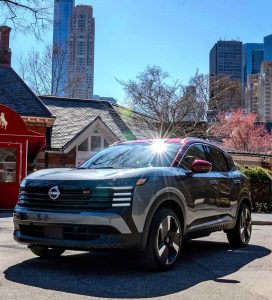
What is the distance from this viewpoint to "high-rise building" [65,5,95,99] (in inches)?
1943

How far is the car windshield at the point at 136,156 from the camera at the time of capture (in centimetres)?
685

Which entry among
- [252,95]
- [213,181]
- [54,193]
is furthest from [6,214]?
[252,95]

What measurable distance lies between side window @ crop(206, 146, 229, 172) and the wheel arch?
5.12 feet

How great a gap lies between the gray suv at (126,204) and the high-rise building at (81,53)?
4162 centimetres

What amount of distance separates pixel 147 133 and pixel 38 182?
84.8 ft

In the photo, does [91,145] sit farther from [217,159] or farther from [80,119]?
[217,159]

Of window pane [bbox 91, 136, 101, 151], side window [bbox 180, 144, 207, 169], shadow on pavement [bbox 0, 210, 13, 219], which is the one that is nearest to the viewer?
side window [bbox 180, 144, 207, 169]

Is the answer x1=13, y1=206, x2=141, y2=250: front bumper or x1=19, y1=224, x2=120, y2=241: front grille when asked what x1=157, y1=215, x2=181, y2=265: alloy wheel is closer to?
x1=13, y1=206, x2=141, y2=250: front bumper

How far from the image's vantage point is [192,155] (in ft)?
24.4

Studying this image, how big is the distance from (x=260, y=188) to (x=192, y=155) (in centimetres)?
1359

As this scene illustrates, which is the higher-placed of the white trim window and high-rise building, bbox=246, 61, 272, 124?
high-rise building, bbox=246, 61, 272, 124

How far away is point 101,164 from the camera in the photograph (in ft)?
23.5

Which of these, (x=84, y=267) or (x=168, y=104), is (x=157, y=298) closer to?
(x=84, y=267)

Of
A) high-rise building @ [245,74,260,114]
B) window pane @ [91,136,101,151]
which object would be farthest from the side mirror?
high-rise building @ [245,74,260,114]
